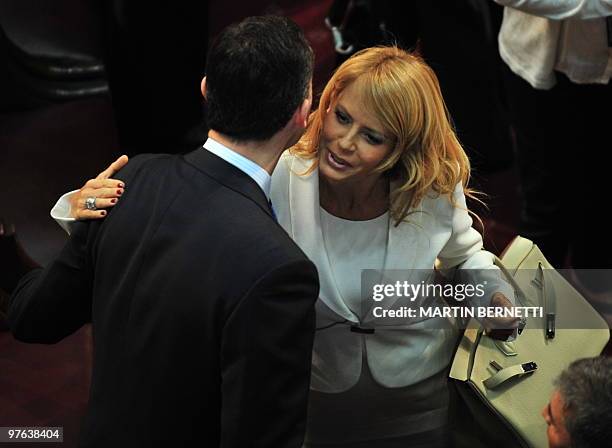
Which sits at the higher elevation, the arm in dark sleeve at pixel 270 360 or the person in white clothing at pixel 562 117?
the arm in dark sleeve at pixel 270 360

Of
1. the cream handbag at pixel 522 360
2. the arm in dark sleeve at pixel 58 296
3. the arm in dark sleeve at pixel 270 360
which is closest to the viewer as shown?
the arm in dark sleeve at pixel 270 360

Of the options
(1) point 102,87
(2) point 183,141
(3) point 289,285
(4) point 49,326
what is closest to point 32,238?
(2) point 183,141

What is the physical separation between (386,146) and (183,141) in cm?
185

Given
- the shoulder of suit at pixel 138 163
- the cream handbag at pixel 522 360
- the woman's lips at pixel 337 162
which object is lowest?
the cream handbag at pixel 522 360

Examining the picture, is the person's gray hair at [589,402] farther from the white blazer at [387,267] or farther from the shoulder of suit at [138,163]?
the shoulder of suit at [138,163]

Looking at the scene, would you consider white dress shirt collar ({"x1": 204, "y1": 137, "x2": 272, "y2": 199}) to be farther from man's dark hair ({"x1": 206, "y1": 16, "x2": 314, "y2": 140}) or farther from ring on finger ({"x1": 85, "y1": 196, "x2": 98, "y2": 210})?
ring on finger ({"x1": 85, "y1": 196, "x2": 98, "y2": 210})

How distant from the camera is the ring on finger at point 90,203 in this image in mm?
1824

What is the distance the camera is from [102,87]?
4137 mm

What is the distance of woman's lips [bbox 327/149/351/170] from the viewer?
208cm

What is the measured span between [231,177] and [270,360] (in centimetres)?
34

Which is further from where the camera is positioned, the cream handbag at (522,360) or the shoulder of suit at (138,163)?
the cream handbag at (522,360)

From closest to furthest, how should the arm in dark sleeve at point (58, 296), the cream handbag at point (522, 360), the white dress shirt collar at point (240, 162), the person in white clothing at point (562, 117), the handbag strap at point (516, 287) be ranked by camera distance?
the white dress shirt collar at point (240, 162) < the arm in dark sleeve at point (58, 296) < the cream handbag at point (522, 360) < the handbag strap at point (516, 287) < the person in white clothing at point (562, 117)

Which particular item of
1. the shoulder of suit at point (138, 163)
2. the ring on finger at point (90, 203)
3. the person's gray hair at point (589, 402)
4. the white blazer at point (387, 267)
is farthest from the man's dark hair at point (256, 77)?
the person's gray hair at point (589, 402)

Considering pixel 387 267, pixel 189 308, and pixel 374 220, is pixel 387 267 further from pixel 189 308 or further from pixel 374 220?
pixel 189 308
